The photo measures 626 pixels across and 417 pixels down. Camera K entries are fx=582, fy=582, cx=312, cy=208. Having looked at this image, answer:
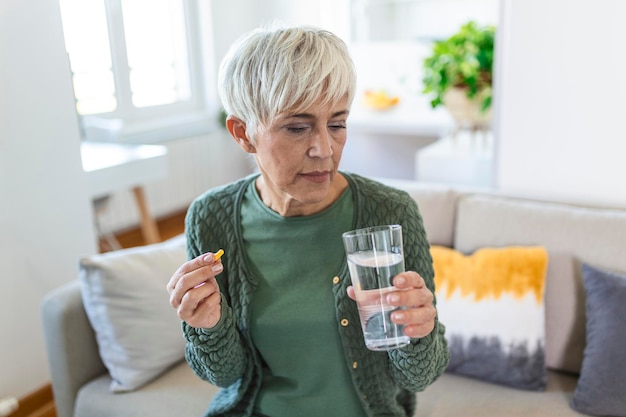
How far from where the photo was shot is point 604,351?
1.45 meters

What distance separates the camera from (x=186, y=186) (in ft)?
Answer: 14.0

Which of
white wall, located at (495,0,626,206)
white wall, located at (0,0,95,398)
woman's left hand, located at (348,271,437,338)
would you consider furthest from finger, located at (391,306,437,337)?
white wall, located at (0,0,95,398)

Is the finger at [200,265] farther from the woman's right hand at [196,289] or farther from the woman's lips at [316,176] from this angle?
the woman's lips at [316,176]

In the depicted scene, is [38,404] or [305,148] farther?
[38,404]

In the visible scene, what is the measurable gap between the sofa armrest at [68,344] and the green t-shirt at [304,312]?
27.0 inches

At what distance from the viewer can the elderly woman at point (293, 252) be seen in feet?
3.37

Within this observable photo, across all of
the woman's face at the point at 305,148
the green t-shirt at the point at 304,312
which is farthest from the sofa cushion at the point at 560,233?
the woman's face at the point at 305,148

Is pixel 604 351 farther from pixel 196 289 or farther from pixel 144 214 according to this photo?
pixel 144 214

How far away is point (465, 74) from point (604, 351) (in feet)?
4.76

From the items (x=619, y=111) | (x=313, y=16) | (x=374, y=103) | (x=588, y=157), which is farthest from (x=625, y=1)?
(x=313, y=16)

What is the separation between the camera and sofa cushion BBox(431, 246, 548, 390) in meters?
1.59

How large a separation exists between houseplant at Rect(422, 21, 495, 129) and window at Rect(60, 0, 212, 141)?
1.88 m

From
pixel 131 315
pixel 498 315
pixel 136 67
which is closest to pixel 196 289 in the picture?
pixel 131 315

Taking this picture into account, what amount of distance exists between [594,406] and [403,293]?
88 cm
